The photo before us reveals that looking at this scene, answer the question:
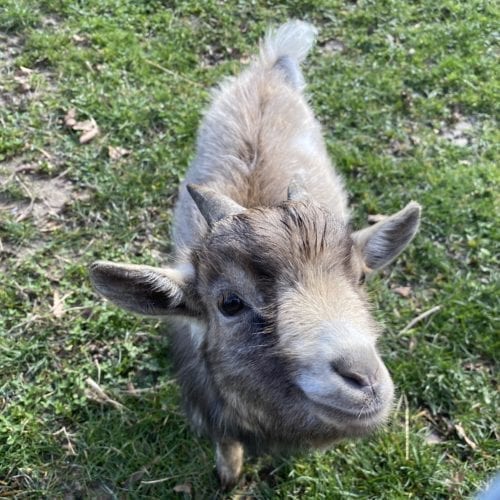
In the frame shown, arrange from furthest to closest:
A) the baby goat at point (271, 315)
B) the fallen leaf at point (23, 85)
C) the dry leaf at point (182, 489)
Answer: the fallen leaf at point (23, 85) < the dry leaf at point (182, 489) < the baby goat at point (271, 315)

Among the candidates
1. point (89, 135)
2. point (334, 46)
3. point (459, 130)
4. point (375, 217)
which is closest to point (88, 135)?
point (89, 135)

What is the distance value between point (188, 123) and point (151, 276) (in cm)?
333

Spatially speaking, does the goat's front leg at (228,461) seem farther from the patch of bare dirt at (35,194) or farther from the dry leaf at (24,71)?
the dry leaf at (24,71)

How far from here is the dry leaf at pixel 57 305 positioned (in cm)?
473

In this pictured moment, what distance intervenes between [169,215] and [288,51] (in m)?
1.85

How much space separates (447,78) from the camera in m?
6.46

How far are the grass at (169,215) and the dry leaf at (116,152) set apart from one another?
0.16 ft

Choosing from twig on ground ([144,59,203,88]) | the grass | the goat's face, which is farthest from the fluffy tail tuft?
the goat's face

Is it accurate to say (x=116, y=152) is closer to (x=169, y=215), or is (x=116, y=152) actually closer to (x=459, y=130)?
(x=169, y=215)

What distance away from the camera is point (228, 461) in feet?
12.8

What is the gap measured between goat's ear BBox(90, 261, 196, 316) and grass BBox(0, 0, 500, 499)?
5.05ft

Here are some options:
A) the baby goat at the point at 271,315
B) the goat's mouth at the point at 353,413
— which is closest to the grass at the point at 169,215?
the baby goat at the point at 271,315

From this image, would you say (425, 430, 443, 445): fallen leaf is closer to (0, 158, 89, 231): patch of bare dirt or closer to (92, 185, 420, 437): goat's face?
(92, 185, 420, 437): goat's face

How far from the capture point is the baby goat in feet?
8.08
